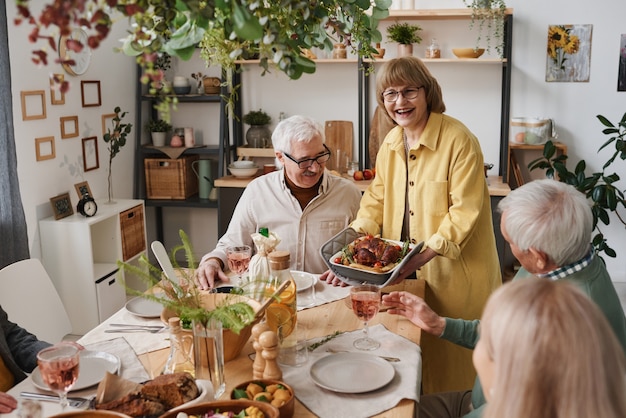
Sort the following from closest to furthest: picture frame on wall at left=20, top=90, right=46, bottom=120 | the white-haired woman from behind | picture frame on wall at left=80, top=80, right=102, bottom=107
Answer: the white-haired woman from behind, picture frame on wall at left=20, top=90, right=46, bottom=120, picture frame on wall at left=80, top=80, right=102, bottom=107

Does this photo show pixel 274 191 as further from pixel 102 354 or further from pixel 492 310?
pixel 492 310

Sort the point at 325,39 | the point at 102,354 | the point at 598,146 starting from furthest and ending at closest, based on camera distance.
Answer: the point at 598,146, the point at 102,354, the point at 325,39

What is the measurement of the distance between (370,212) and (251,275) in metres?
0.75

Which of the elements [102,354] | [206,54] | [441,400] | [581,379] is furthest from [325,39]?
[441,400]

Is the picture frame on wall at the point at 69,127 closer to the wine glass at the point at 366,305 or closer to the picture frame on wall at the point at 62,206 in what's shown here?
the picture frame on wall at the point at 62,206

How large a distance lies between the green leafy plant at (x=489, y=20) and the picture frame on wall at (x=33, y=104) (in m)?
2.71

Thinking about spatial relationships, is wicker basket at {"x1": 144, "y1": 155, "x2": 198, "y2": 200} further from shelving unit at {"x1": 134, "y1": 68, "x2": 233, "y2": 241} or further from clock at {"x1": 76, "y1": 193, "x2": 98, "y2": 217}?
clock at {"x1": 76, "y1": 193, "x2": 98, "y2": 217}

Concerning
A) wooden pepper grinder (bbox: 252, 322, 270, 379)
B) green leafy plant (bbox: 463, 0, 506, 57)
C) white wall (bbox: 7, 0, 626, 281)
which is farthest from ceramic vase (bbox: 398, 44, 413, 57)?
wooden pepper grinder (bbox: 252, 322, 270, 379)

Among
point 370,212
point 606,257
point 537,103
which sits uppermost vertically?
point 537,103

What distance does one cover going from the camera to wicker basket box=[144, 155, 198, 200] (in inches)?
196

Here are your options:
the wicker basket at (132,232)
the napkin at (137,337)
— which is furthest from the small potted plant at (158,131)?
the napkin at (137,337)

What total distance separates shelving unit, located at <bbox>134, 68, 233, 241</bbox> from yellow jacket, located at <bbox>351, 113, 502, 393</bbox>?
2.42 m

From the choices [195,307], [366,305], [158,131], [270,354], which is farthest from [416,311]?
[158,131]

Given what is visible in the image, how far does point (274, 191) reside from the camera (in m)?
2.74
